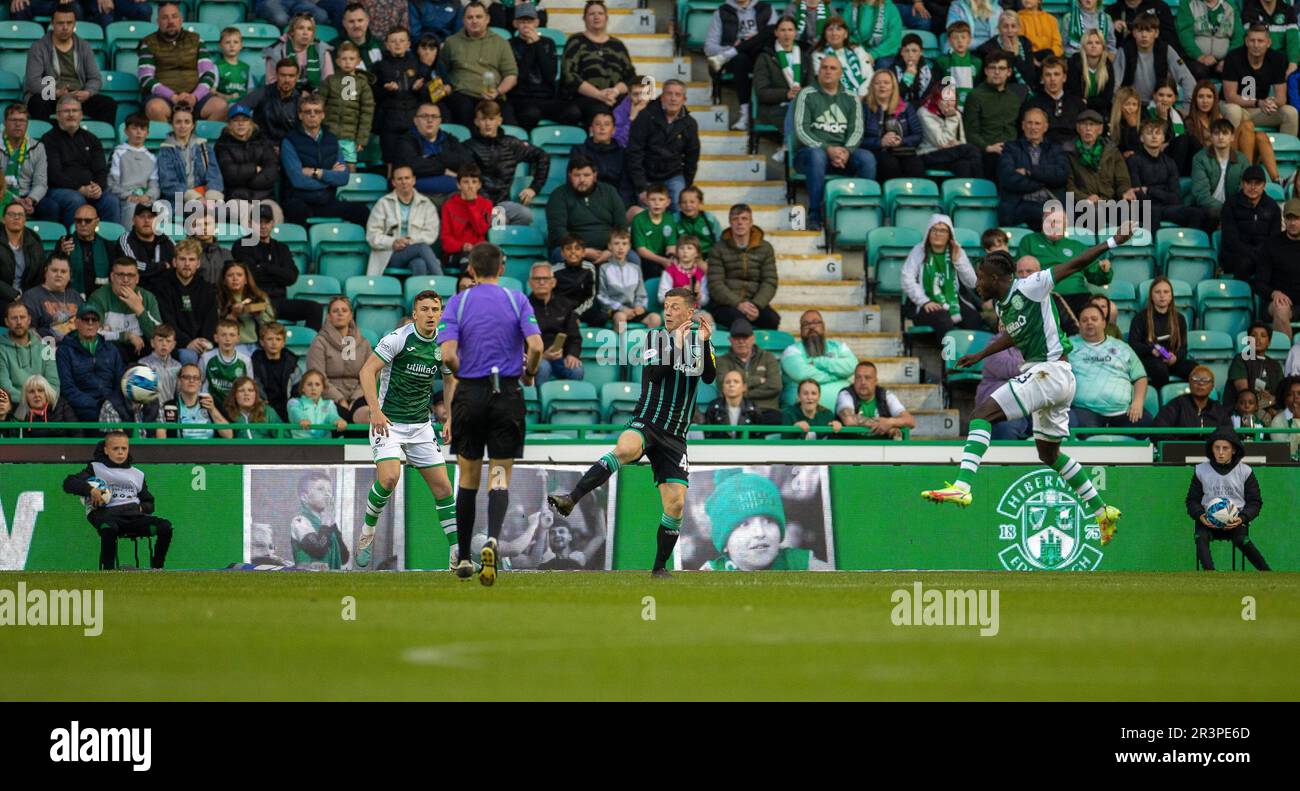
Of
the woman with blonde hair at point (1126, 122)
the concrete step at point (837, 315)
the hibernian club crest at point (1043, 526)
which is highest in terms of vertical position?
the woman with blonde hair at point (1126, 122)

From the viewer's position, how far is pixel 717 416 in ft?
59.0

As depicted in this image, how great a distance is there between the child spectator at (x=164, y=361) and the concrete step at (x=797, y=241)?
756 cm

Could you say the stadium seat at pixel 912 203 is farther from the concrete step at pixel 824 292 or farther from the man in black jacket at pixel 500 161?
the man in black jacket at pixel 500 161

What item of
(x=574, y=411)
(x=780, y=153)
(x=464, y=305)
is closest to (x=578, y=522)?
(x=574, y=411)

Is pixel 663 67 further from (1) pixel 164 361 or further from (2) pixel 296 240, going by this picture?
(1) pixel 164 361

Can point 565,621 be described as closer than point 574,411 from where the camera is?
Yes

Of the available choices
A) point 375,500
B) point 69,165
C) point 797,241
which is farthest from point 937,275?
point 69,165

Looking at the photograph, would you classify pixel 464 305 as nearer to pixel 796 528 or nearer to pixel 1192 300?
pixel 796 528

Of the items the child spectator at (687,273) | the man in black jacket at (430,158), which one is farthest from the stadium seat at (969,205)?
the man in black jacket at (430,158)

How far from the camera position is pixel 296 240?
19812 mm

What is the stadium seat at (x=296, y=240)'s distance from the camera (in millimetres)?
19766

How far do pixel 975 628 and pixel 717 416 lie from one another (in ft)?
27.6

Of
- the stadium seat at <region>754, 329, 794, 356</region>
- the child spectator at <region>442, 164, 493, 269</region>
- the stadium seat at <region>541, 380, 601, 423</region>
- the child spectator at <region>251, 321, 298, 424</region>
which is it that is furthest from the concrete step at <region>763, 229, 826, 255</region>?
the child spectator at <region>251, 321, 298, 424</region>

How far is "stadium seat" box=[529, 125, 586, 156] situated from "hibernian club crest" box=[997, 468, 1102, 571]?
7.37 meters
